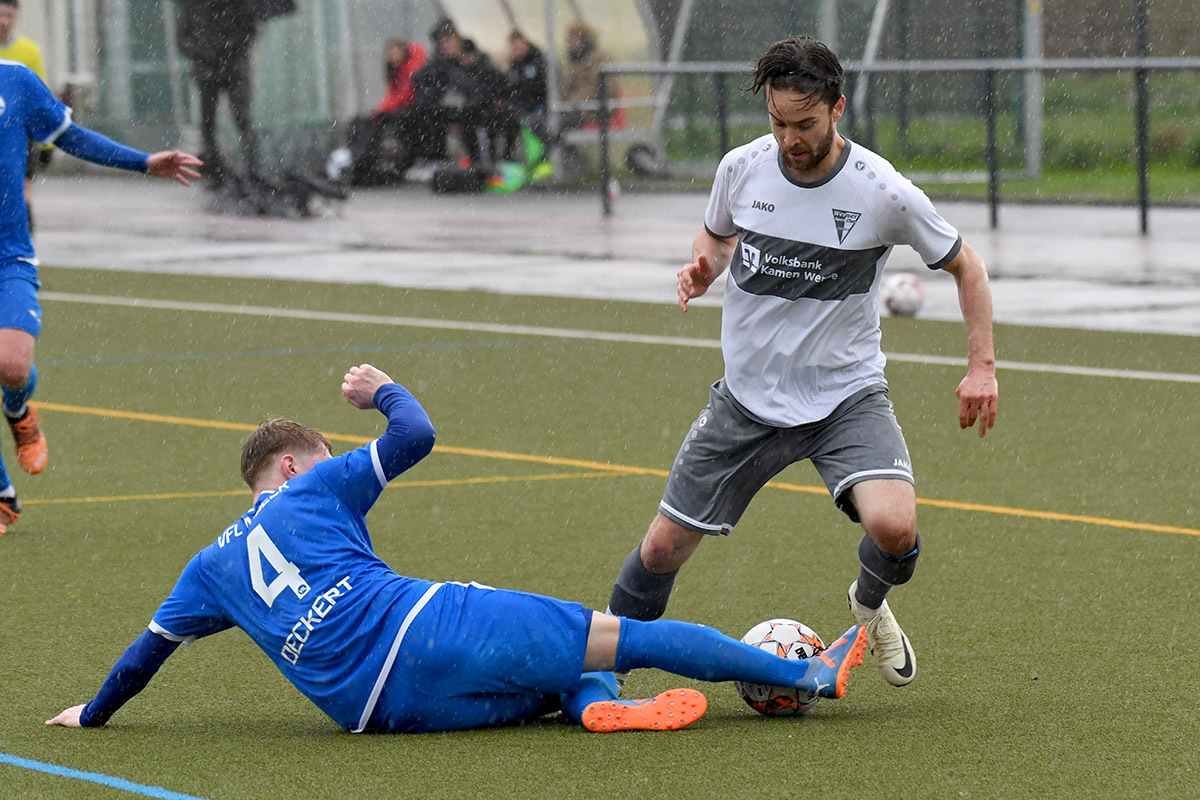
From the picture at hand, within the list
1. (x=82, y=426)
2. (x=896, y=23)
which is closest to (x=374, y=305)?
(x=82, y=426)

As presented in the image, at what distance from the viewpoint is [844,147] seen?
5445mm

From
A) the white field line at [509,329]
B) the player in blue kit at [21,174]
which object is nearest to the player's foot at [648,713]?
the player in blue kit at [21,174]

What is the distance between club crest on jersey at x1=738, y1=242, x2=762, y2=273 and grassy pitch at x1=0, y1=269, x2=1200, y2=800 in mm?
1259

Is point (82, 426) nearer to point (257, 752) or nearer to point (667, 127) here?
point (257, 752)

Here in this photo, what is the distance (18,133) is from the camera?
7.67m

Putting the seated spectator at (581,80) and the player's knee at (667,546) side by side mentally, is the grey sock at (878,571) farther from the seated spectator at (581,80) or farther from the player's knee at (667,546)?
the seated spectator at (581,80)

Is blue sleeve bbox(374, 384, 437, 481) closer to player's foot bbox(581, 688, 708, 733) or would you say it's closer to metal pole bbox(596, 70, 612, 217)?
player's foot bbox(581, 688, 708, 733)

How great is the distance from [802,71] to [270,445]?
178 centimetres

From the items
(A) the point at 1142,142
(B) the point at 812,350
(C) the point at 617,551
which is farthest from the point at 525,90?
(B) the point at 812,350

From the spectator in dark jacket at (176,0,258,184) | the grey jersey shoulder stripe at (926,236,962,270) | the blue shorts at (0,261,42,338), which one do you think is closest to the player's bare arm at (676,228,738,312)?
the grey jersey shoulder stripe at (926,236,962,270)

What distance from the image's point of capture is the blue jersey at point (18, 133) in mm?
7586

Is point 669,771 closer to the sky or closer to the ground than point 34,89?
closer to the ground

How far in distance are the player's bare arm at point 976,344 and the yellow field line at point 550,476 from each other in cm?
259

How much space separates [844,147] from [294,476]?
72.6 inches
